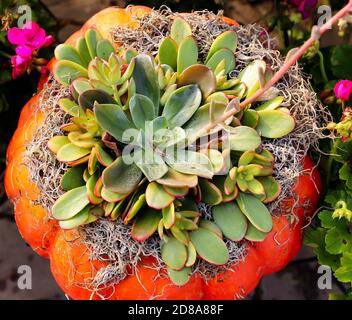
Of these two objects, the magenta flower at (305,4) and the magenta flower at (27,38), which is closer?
the magenta flower at (27,38)

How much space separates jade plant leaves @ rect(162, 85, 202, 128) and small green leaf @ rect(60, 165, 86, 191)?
0.56 feet

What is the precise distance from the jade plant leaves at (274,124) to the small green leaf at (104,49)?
27 cm

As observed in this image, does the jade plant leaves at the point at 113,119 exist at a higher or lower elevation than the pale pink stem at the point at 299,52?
lower

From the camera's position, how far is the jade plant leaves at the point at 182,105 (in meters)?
0.93

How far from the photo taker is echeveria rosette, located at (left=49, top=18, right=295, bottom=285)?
0.89 metres

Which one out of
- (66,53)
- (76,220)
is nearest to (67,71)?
(66,53)

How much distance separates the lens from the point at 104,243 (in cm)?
95

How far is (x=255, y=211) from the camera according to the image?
0.93 metres

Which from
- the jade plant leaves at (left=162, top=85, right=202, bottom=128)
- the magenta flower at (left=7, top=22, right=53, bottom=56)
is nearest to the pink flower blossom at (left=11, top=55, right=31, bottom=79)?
the magenta flower at (left=7, top=22, right=53, bottom=56)

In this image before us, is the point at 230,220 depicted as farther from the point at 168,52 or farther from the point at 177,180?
the point at 168,52

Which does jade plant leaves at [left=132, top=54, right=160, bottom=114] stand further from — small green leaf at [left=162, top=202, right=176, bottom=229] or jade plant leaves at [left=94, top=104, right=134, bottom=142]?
small green leaf at [left=162, top=202, right=176, bottom=229]

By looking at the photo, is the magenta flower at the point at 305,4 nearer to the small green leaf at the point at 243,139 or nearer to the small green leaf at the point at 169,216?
the small green leaf at the point at 243,139

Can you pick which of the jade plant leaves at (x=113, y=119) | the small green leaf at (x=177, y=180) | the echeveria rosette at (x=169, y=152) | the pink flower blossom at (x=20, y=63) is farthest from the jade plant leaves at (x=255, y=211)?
the pink flower blossom at (x=20, y=63)
